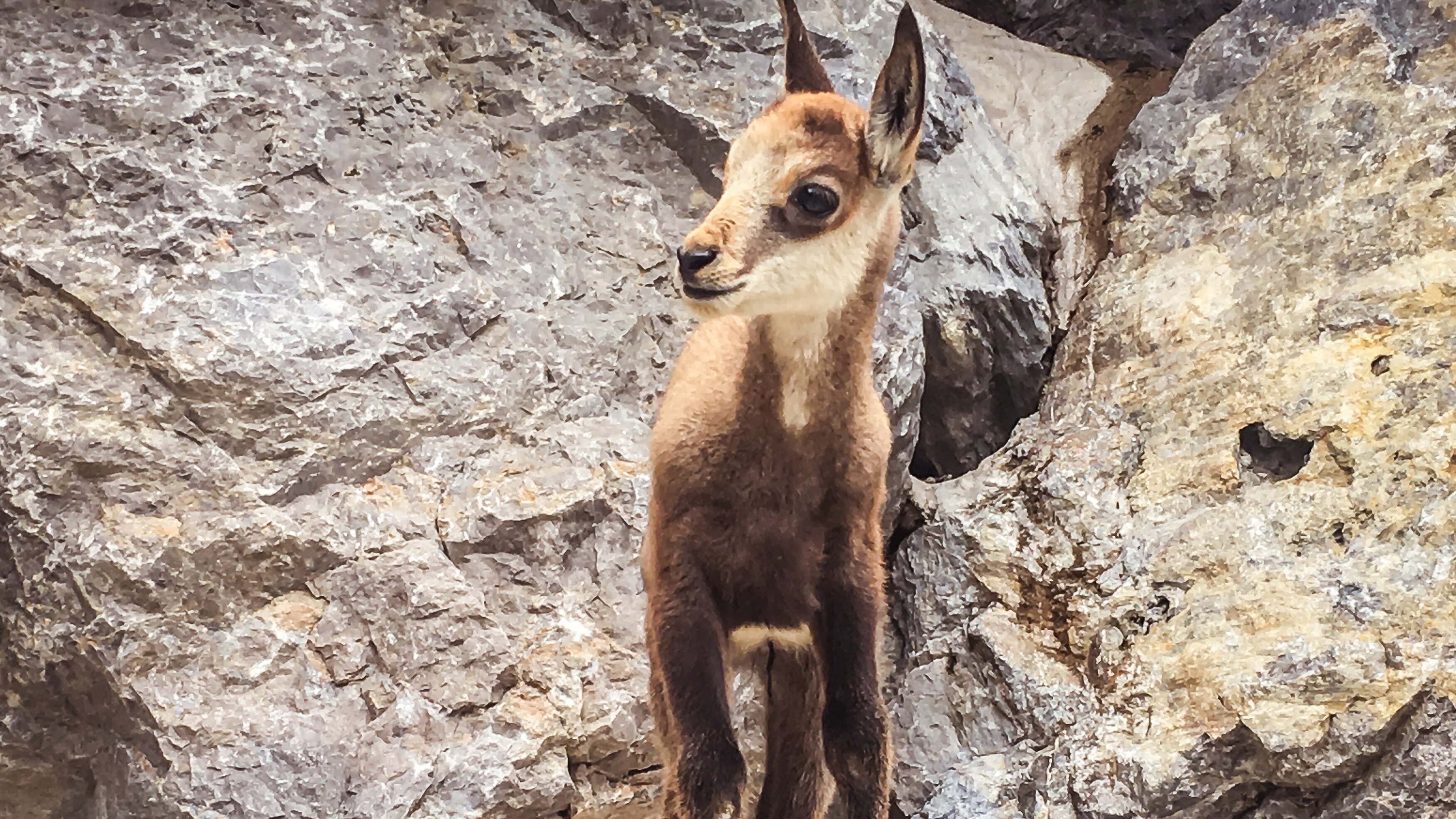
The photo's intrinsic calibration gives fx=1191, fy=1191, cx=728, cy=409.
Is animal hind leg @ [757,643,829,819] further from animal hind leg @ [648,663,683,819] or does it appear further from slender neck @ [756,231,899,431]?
slender neck @ [756,231,899,431]

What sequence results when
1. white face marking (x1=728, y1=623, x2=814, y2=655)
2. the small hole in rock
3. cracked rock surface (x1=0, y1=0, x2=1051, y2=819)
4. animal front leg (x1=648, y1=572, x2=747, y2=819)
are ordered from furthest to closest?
the small hole in rock < cracked rock surface (x1=0, y1=0, x2=1051, y2=819) < white face marking (x1=728, y1=623, x2=814, y2=655) < animal front leg (x1=648, y1=572, x2=747, y2=819)

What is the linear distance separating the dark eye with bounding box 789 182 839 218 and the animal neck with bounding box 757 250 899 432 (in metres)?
→ 0.11

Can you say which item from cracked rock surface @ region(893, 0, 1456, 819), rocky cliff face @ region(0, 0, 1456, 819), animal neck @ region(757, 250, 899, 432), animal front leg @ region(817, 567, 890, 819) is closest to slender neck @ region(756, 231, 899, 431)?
animal neck @ region(757, 250, 899, 432)

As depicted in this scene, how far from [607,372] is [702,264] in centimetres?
114

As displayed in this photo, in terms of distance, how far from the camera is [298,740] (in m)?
1.96

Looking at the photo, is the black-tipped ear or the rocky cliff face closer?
the black-tipped ear

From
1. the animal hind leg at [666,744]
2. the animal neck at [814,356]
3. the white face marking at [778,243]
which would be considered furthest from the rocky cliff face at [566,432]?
the white face marking at [778,243]

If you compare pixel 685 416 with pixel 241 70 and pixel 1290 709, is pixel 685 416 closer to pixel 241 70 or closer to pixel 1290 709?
pixel 1290 709

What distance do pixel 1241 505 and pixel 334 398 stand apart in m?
1.78

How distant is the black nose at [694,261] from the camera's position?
1.35 metres

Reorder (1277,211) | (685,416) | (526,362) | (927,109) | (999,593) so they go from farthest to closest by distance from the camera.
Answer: (927,109), (1277,211), (999,593), (526,362), (685,416)

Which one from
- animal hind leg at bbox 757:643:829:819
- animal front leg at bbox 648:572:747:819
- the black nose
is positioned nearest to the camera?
the black nose

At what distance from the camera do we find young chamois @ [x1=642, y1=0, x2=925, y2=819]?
1.44 m

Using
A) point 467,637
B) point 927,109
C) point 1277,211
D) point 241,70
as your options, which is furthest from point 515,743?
point 1277,211
